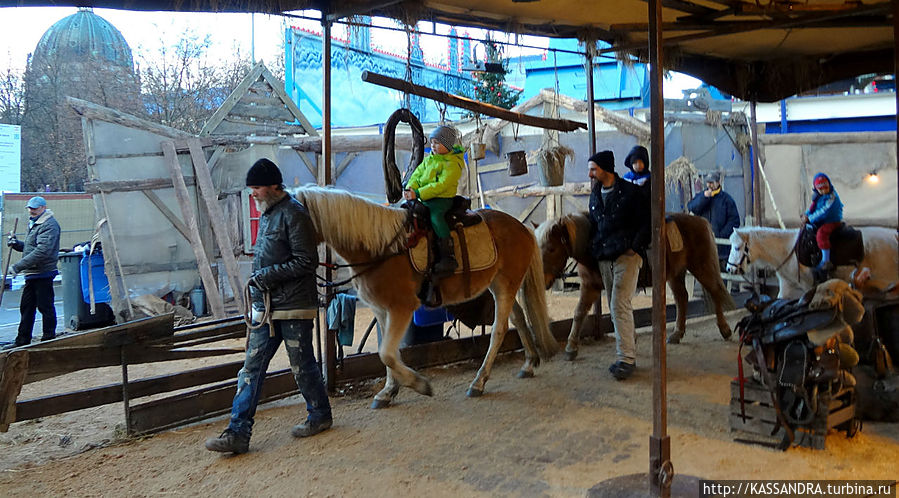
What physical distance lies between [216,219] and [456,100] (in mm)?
5336

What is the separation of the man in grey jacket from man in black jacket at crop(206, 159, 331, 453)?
16.0 ft

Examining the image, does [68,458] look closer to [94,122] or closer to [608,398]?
[608,398]

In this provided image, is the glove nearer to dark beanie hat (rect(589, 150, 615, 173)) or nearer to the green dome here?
dark beanie hat (rect(589, 150, 615, 173))

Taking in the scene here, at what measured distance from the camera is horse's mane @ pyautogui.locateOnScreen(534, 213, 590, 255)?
6.51m

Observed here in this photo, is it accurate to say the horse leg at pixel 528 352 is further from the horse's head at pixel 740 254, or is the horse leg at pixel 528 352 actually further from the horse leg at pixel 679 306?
the horse's head at pixel 740 254

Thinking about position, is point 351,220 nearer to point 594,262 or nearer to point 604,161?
point 604,161

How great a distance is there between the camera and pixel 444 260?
5.13 meters

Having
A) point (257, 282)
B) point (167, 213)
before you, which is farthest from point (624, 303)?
point (167, 213)

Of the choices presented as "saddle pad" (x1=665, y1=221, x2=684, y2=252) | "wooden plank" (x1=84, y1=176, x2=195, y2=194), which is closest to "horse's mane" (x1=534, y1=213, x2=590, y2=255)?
"saddle pad" (x1=665, y1=221, x2=684, y2=252)

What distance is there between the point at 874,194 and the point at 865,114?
7.98 m

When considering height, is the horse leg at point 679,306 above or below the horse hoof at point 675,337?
above

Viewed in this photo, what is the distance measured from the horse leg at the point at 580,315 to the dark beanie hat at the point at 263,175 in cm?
370

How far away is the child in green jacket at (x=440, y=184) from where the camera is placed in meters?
5.02

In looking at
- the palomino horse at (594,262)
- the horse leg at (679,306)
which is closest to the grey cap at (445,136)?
the palomino horse at (594,262)
